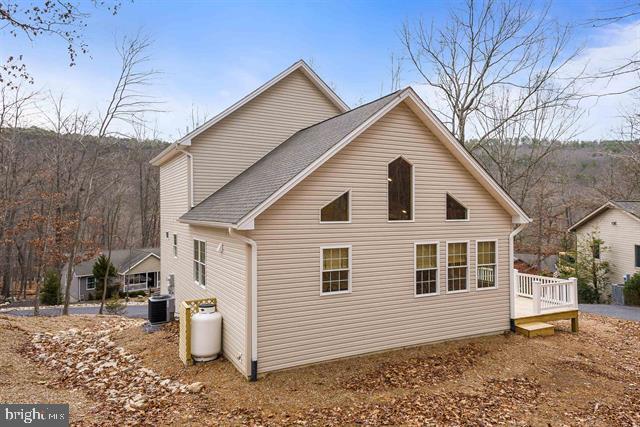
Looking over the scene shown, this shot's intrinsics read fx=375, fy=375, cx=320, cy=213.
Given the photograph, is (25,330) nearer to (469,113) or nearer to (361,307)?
(361,307)

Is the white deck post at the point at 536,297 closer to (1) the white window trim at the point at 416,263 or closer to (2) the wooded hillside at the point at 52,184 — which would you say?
(1) the white window trim at the point at 416,263

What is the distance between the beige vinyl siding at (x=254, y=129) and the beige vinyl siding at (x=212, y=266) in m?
0.70

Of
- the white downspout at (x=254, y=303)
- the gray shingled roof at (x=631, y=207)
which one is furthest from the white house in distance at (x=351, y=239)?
the gray shingled roof at (x=631, y=207)

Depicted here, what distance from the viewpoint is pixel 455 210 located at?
10.2 meters

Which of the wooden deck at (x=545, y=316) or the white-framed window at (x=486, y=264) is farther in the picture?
the wooden deck at (x=545, y=316)

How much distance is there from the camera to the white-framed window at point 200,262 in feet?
34.5

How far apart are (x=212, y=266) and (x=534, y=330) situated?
912 cm

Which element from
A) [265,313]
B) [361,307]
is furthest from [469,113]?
[265,313]

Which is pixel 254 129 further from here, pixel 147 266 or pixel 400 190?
pixel 147 266

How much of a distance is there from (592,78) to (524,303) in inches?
363

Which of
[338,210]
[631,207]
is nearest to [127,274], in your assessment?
[338,210]

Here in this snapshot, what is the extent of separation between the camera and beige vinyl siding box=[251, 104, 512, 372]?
8.04m

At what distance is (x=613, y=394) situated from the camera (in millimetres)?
7656

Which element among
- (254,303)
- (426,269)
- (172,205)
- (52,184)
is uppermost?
(52,184)
